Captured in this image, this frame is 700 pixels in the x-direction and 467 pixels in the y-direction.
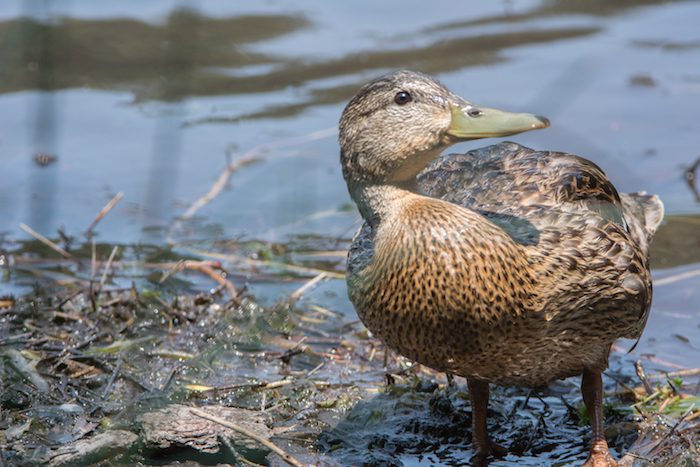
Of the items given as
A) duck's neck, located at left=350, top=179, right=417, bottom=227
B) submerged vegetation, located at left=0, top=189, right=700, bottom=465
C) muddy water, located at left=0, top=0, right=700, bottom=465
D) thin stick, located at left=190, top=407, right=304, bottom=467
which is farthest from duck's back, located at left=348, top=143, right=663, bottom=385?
muddy water, located at left=0, top=0, right=700, bottom=465

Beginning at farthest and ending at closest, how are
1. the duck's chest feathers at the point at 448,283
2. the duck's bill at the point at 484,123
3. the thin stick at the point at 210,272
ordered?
the thin stick at the point at 210,272, the duck's chest feathers at the point at 448,283, the duck's bill at the point at 484,123

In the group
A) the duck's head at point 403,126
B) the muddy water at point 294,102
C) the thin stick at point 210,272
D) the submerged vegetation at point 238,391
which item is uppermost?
the duck's head at point 403,126

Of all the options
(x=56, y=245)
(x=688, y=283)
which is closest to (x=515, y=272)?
(x=688, y=283)

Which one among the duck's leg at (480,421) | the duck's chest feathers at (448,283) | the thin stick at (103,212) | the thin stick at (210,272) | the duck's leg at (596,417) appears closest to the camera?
the duck's chest feathers at (448,283)

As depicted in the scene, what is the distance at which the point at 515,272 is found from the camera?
4.55m

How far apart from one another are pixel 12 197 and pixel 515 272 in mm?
4346

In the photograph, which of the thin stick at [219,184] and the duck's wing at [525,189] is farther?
the thin stick at [219,184]

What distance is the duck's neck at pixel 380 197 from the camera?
15.6ft

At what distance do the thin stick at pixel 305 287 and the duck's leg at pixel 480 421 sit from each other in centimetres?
154

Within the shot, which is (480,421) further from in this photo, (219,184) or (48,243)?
(219,184)

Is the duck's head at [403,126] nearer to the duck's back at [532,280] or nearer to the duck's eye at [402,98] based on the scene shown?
the duck's eye at [402,98]

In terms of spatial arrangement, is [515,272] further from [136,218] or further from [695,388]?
[136,218]

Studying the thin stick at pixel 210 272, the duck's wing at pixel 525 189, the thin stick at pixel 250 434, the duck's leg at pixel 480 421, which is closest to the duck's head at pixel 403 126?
the duck's wing at pixel 525 189

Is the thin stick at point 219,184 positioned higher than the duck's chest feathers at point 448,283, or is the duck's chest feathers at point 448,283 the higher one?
the duck's chest feathers at point 448,283
